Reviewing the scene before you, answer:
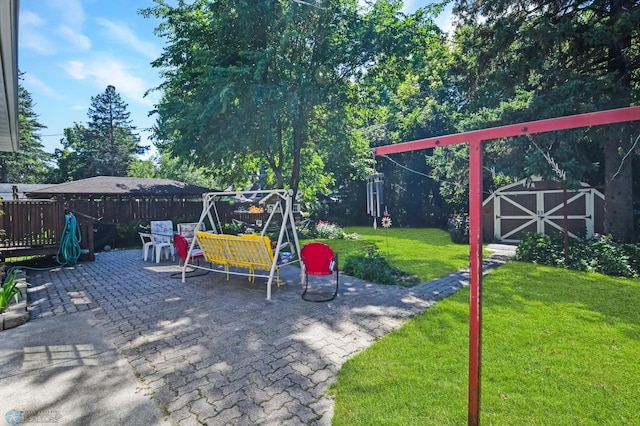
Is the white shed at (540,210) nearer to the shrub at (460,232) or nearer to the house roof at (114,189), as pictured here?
the shrub at (460,232)

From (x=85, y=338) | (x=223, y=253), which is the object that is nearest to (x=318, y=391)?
(x=85, y=338)

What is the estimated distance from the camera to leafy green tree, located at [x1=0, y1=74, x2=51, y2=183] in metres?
36.2

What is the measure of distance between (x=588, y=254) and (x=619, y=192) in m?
2.33

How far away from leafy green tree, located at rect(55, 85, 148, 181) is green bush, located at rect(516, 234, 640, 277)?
42.3 meters

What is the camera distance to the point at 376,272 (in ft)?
22.4

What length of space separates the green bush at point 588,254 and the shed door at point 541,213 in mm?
1699

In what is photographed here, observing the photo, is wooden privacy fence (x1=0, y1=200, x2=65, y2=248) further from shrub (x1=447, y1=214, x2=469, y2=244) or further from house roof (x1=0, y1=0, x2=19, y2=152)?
shrub (x1=447, y1=214, x2=469, y2=244)

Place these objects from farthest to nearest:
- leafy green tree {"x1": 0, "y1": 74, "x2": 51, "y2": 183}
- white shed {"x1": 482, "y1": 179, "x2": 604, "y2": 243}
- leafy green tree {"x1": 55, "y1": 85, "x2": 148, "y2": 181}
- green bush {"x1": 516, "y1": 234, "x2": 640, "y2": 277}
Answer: leafy green tree {"x1": 55, "y1": 85, "x2": 148, "y2": 181} → leafy green tree {"x1": 0, "y1": 74, "x2": 51, "y2": 183} → white shed {"x1": 482, "y1": 179, "x2": 604, "y2": 243} → green bush {"x1": 516, "y1": 234, "x2": 640, "y2": 277}

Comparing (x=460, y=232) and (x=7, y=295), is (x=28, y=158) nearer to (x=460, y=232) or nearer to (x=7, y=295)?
(x=7, y=295)

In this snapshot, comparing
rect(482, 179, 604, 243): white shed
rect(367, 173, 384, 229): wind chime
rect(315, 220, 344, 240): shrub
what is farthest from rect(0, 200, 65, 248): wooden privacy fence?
rect(482, 179, 604, 243): white shed

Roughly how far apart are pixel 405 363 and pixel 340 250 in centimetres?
771

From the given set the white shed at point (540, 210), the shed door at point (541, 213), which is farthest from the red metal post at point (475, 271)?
the shed door at point (541, 213)

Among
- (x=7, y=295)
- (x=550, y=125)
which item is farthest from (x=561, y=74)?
(x=7, y=295)

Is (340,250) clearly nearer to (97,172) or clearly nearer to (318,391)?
(318,391)
